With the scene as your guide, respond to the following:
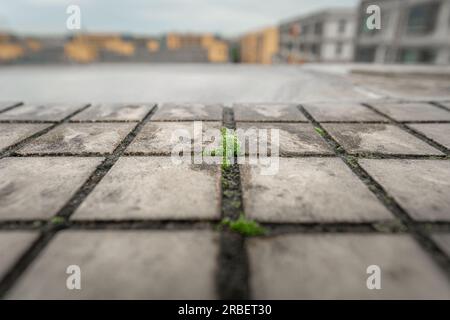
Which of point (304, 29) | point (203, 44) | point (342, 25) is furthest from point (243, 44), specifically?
point (304, 29)

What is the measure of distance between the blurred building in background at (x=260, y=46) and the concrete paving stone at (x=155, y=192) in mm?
7816

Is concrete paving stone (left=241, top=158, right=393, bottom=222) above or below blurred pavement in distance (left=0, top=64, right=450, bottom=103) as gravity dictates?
below

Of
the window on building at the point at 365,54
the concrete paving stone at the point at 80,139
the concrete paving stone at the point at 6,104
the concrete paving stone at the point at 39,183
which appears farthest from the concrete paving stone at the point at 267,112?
the window on building at the point at 365,54

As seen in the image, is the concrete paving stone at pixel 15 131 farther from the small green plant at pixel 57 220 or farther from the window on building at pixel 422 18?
the window on building at pixel 422 18

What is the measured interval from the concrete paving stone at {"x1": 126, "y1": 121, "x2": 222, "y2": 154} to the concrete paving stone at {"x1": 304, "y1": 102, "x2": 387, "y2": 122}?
2.59 feet

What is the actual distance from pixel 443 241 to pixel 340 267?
34cm

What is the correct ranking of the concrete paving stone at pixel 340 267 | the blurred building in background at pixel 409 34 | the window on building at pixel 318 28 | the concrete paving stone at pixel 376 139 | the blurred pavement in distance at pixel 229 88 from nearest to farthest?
the concrete paving stone at pixel 340 267
the concrete paving stone at pixel 376 139
the blurred pavement in distance at pixel 229 88
the blurred building in background at pixel 409 34
the window on building at pixel 318 28

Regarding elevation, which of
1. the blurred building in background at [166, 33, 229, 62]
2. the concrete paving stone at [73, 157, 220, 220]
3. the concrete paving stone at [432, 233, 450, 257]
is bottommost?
the concrete paving stone at [432, 233, 450, 257]

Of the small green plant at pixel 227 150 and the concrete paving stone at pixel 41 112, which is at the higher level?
the concrete paving stone at pixel 41 112

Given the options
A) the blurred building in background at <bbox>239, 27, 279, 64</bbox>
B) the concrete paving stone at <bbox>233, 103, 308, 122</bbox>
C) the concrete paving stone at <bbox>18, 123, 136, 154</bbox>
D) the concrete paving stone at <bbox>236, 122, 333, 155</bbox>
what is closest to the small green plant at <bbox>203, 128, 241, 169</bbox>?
the concrete paving stone at <bbox>236, 122, 333, 155</bbox>

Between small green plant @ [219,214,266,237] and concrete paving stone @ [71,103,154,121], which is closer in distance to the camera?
small green plant @ [219,214,266,237]

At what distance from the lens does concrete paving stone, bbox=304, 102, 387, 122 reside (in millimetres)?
2098

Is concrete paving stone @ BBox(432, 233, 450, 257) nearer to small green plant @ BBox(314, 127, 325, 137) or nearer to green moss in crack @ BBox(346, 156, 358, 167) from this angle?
green moss in crack @ BBox(346, 156, 358, 167)

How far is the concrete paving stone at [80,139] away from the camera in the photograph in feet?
5.05
